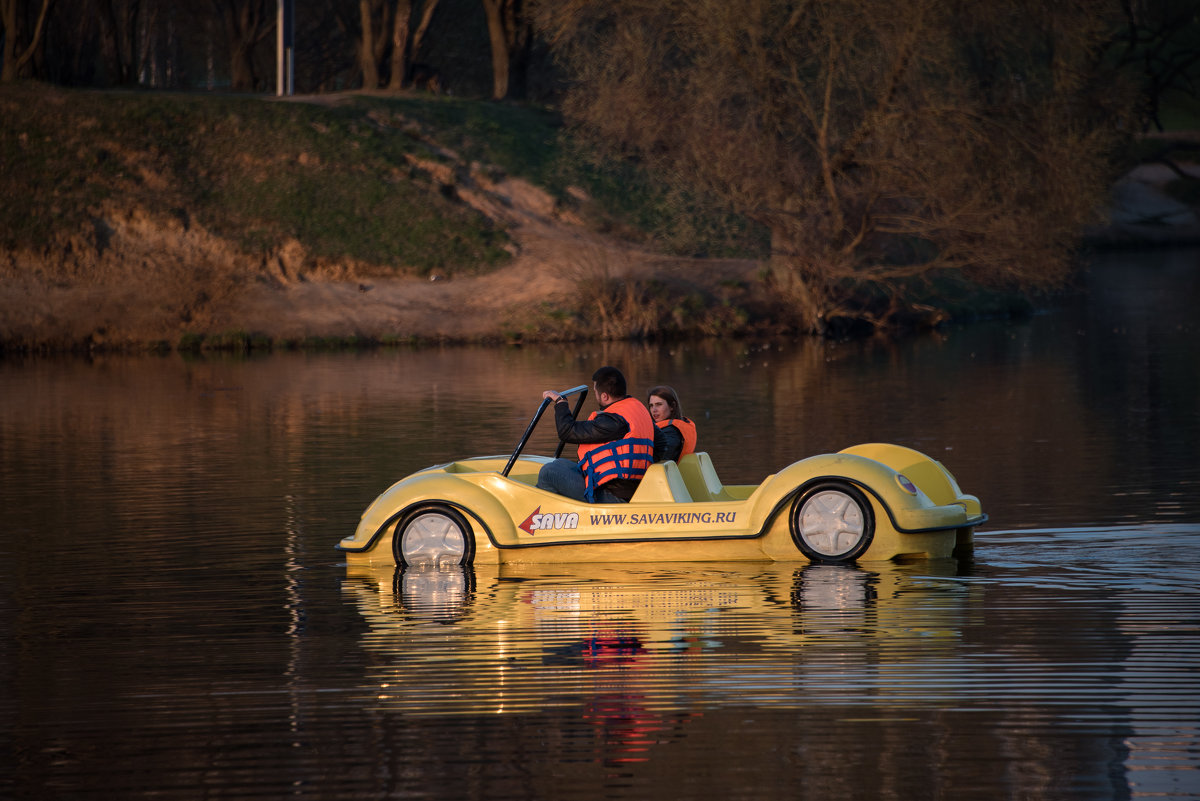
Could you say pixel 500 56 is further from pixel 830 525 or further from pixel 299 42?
pixel 830 525

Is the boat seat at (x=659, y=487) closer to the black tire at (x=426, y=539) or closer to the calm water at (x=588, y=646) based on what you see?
the calm water at (x=588, y=646)

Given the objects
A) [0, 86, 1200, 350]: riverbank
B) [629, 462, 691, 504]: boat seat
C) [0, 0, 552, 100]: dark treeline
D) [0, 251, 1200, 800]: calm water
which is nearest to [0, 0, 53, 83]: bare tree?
[0, 0, 552, 100]: dark treeline

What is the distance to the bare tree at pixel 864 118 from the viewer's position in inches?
1248

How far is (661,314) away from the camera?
115 ft

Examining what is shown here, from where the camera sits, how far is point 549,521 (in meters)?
10.6

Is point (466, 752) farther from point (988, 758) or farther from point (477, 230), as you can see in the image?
point (477, 230)

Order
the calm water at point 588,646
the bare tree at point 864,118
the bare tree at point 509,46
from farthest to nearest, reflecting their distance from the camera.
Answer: the bare tree at point 509,46 → the bare tree at point 864,118 → the calm water at point 588,646

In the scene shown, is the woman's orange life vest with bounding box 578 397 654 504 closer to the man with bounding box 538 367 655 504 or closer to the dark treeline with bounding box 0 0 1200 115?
the man with bounding box 538 367 655 504

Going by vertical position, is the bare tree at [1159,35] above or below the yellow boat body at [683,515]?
above

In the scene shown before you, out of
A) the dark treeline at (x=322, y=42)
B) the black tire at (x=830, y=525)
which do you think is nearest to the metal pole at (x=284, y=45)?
the dark treeline at (x=322, y=42)

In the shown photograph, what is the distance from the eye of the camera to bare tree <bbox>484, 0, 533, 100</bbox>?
49156 millimetres

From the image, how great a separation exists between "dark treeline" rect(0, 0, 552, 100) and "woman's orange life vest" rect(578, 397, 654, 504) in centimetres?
3651

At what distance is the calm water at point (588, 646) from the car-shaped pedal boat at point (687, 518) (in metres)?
0.18

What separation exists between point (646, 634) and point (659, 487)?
2052 millimetres
